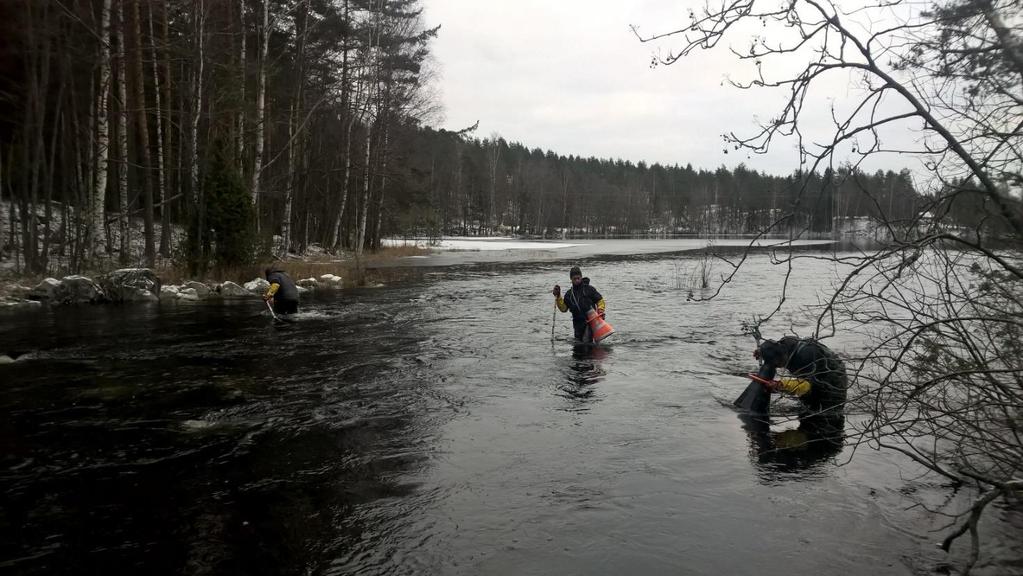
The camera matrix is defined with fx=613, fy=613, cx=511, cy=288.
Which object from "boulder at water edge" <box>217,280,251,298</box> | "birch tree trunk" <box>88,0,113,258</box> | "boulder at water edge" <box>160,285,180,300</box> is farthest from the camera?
"boulder at water edge" <box>217,280,251,298</box>

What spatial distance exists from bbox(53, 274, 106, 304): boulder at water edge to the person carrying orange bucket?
502 inches

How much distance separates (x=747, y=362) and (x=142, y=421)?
9061 mm

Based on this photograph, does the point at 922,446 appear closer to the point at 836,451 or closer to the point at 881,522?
the point at 836,451

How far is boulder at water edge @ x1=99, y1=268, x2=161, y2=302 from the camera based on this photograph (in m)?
16.5

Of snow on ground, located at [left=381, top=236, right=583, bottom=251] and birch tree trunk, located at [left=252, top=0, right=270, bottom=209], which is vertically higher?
birch tree trunk, located at [left=252, top=0, right=270, bottom=209]

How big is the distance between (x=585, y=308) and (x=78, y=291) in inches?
529

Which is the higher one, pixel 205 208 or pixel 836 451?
pixel 205 208

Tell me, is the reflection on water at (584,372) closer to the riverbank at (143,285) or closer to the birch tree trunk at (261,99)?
the riverbank at (143,285)

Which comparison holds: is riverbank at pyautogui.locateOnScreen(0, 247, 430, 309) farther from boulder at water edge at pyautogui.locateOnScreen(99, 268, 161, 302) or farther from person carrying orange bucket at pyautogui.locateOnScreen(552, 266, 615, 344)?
person carrying orange bucket at pyautogui.locateOnScreen(552, 266, 615, 344)

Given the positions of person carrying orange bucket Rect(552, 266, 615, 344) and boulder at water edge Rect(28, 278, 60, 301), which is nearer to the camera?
person carrying orange bucket Rect(552, 266, 615, 344)

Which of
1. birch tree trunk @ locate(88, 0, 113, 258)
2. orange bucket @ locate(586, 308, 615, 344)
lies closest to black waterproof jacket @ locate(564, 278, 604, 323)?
orange bucket @ locate(586, 308, 615, 344)

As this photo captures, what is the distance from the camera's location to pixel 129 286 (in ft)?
54.6

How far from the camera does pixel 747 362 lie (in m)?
10.6

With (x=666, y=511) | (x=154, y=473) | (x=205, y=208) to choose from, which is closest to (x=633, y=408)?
(x=666, y=511)
